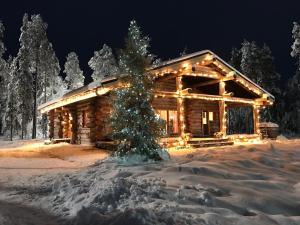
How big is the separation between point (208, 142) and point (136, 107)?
9.21 meters

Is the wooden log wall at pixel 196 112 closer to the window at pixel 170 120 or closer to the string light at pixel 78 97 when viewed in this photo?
the window at pixel 170 120

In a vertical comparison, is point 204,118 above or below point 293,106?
below

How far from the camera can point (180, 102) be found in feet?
67.7

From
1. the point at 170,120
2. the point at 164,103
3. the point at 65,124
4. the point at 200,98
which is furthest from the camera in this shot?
the point at 65,124

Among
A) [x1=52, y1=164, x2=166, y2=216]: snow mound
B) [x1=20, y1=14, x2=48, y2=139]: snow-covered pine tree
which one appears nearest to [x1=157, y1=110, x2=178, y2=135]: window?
[x1=52, y1=164, x2=166, y2=216]: snow mound

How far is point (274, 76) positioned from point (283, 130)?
26.0 feet

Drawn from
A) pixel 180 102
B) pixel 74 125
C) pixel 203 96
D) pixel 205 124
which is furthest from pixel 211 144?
pixel 74 125

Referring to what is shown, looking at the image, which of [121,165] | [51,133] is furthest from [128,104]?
[51,133]

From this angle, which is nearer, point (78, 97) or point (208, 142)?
point (78, 97)

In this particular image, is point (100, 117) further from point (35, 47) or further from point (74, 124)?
point (35, 47)

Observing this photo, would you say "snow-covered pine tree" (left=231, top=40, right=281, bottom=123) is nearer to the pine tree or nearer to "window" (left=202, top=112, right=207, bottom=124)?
"window" (left=202, top=112, right=207, bottom=124)

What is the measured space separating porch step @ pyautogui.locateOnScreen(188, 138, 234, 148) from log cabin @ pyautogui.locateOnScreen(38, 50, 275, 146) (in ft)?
0.29

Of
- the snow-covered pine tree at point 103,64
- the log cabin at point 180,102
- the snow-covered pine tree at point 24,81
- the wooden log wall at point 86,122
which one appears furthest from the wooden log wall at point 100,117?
the snow-covered pine tree at point 103,64

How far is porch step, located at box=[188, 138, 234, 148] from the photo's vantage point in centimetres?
2049
